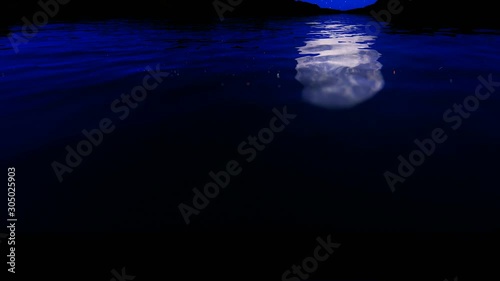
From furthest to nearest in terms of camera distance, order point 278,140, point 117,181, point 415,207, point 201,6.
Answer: point 201,6, point 278,140, point 117,181, point 415,207

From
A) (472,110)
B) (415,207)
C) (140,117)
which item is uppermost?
(140,117)

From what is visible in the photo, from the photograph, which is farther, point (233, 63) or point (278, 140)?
point (233, 63)

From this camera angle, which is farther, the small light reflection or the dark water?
the small light reflection

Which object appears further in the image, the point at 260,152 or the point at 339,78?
the point at 339,78

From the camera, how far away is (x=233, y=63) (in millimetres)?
7477

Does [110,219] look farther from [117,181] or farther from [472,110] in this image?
[472,110]

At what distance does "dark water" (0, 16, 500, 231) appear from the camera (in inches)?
97.7

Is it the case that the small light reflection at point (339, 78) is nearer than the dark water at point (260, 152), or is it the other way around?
the dark water at point (260, 152)

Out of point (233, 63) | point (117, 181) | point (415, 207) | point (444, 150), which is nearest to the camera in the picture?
point (415, 207)

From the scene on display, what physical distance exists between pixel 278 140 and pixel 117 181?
2.10 meters

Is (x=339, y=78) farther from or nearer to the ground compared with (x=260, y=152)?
farther from the ground

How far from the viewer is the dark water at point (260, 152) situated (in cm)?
248

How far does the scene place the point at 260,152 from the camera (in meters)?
3.32

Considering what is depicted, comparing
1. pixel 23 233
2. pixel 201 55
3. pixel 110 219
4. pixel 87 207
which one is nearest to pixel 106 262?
pixel 110 219
